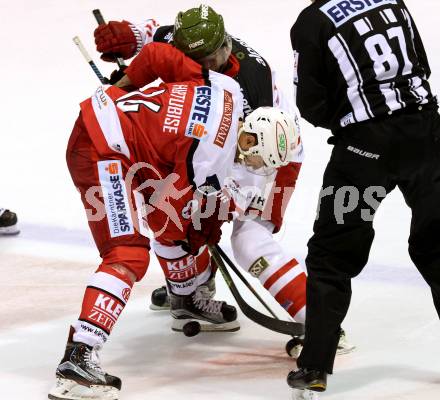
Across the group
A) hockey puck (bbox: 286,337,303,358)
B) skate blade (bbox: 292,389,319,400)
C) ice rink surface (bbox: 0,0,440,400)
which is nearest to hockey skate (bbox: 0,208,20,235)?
ice rink surface (bbox: 0,0,440,400)

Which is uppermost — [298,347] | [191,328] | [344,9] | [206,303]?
[344,9]

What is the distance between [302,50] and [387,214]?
1.88 m

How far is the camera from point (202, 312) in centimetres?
400

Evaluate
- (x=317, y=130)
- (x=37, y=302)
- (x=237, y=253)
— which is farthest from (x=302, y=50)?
(x=317, y=130)

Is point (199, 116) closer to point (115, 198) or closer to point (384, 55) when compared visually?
point (115, 198)

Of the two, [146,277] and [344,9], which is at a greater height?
[344,9]

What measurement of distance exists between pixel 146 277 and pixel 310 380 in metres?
1.51

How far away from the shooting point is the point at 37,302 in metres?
4.20

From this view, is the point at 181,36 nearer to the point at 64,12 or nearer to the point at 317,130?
the point at 317,130

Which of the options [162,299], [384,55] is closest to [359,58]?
[384,55]

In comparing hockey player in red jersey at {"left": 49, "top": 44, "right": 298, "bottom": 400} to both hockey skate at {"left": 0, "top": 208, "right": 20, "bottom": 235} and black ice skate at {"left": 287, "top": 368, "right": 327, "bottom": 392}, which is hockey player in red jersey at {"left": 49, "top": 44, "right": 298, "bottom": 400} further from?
hockey skate at {"left": 0, "top": 208, "right": 20, "bottom": 235}

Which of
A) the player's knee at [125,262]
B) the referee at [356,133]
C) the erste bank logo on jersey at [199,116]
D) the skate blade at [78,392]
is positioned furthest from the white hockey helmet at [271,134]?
the skate blade at [78,392]

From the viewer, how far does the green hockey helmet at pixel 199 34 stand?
360cm

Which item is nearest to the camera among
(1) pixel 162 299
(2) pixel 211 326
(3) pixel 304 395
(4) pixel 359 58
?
(4) pixel 359 58
